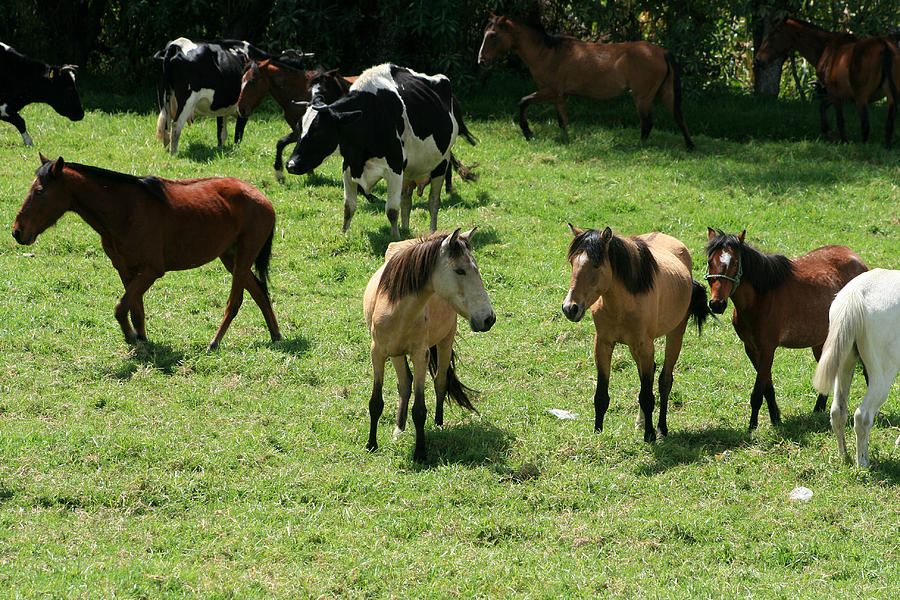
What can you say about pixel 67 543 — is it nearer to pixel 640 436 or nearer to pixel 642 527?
pixel 642 527

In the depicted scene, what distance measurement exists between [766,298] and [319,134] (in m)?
5.80

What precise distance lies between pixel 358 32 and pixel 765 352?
557 inches

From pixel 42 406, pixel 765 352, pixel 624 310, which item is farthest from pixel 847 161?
pixel 42 406

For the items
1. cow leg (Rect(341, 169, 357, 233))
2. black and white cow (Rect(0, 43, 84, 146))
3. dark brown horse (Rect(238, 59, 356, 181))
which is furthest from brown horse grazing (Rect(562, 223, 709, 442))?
black and white cow (Rect(0, 43, 84, 146))

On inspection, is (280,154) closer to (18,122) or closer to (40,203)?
(18,122)

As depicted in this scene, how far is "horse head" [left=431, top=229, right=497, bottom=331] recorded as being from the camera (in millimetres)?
6316

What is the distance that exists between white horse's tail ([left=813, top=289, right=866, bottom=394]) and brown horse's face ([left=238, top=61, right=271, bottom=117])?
31.5 feet

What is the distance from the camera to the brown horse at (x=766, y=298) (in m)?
7.35

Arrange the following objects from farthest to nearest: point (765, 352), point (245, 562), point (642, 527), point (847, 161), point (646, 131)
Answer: point (646, 131)
point (847, 161)
point (765, 352)
point (642, 527)
point (245, 562)

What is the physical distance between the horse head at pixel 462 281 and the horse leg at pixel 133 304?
3.34m

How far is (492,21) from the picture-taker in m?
17.6

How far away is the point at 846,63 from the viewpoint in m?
16.9

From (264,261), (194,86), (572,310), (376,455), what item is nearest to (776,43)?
(194,86)

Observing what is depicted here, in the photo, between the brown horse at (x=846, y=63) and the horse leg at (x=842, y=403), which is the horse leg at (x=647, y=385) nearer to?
the horse leg at (x=842, y=403)
